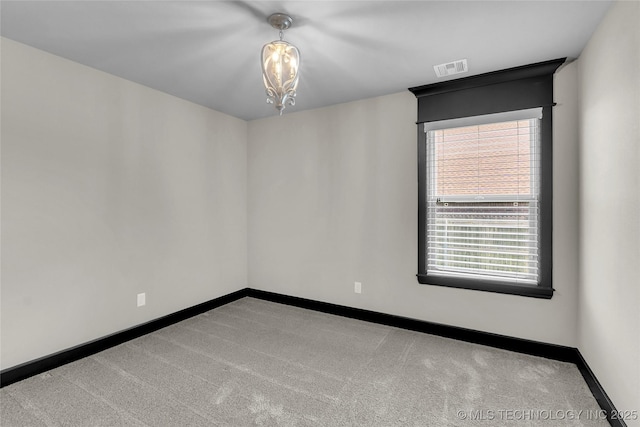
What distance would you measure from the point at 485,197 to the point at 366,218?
1174mm

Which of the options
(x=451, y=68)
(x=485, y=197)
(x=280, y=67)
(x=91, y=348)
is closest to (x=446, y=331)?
(x=485, y=197)

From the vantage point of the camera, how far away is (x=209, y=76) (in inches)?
109

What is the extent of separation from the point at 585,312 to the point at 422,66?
2.27 meters

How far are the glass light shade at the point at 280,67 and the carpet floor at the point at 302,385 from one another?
1.96 m

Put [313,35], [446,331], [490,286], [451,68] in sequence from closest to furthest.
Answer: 1. [313,35]
2. [451,68]
3. [490,286]
4. [446,331]

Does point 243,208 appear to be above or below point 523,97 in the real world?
below

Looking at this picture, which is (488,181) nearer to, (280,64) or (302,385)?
(280,64)

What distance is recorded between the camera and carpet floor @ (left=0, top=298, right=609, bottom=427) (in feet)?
6.05

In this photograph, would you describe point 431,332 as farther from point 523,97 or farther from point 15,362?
point 15,362

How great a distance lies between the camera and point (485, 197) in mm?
2805

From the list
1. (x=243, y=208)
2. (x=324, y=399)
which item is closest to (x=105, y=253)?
(x=243, y=208)

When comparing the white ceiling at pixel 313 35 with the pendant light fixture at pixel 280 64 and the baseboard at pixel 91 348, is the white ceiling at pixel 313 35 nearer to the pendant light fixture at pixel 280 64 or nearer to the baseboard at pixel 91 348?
the pendant light fixture at pixel 280 64

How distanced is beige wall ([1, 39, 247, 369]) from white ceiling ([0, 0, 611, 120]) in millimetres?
327

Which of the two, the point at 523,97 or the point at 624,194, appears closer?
the point at 624,194
